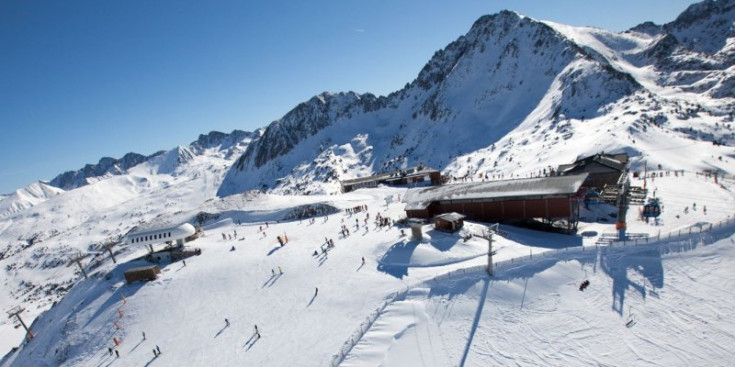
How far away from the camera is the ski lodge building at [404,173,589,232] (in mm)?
35906

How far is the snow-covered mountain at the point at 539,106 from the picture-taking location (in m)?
78.2

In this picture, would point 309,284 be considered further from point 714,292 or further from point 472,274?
point 714,292

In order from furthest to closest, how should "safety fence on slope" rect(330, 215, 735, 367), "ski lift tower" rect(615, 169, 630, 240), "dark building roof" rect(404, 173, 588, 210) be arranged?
"dark building roof" rect(404, 173, 588, 210) → "ski lift tower" rect(615, 169, 630, 240) → "safety fence on slope" rect(330, 215, 735, 367)

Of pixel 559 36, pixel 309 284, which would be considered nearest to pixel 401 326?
pixel 309 284

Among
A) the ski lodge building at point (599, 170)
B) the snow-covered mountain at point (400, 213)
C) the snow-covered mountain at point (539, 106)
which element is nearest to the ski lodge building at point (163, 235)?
the snow-covered mountain at point (400, 213)

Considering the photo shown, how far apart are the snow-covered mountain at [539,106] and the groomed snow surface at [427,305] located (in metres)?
44.0

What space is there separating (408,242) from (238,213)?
4009 cm

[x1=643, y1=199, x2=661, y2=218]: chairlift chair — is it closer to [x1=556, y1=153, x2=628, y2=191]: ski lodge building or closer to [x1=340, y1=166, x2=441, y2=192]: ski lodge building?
[x1=556, y1=153, x2=628, y2=191]: ski lodge building

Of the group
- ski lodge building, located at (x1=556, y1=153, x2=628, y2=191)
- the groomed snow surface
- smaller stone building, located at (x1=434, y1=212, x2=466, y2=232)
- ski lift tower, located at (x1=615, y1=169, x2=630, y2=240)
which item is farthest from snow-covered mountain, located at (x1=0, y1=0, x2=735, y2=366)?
ski lodge building, located at (x1=556, y1=153, x2=628, y2=191)

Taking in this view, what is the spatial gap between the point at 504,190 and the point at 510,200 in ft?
5.82

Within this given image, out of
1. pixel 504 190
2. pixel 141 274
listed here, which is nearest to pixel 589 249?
pixel 504 190

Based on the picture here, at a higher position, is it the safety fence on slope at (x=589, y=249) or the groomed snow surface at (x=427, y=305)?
the safety fence on slope at (x=589, y=249)

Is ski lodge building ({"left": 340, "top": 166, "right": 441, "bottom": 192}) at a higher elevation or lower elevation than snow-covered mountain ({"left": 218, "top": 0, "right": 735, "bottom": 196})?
lower

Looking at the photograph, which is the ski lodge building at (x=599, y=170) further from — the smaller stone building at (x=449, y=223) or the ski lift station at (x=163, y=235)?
the ski lift station at (x=163, y=235)
